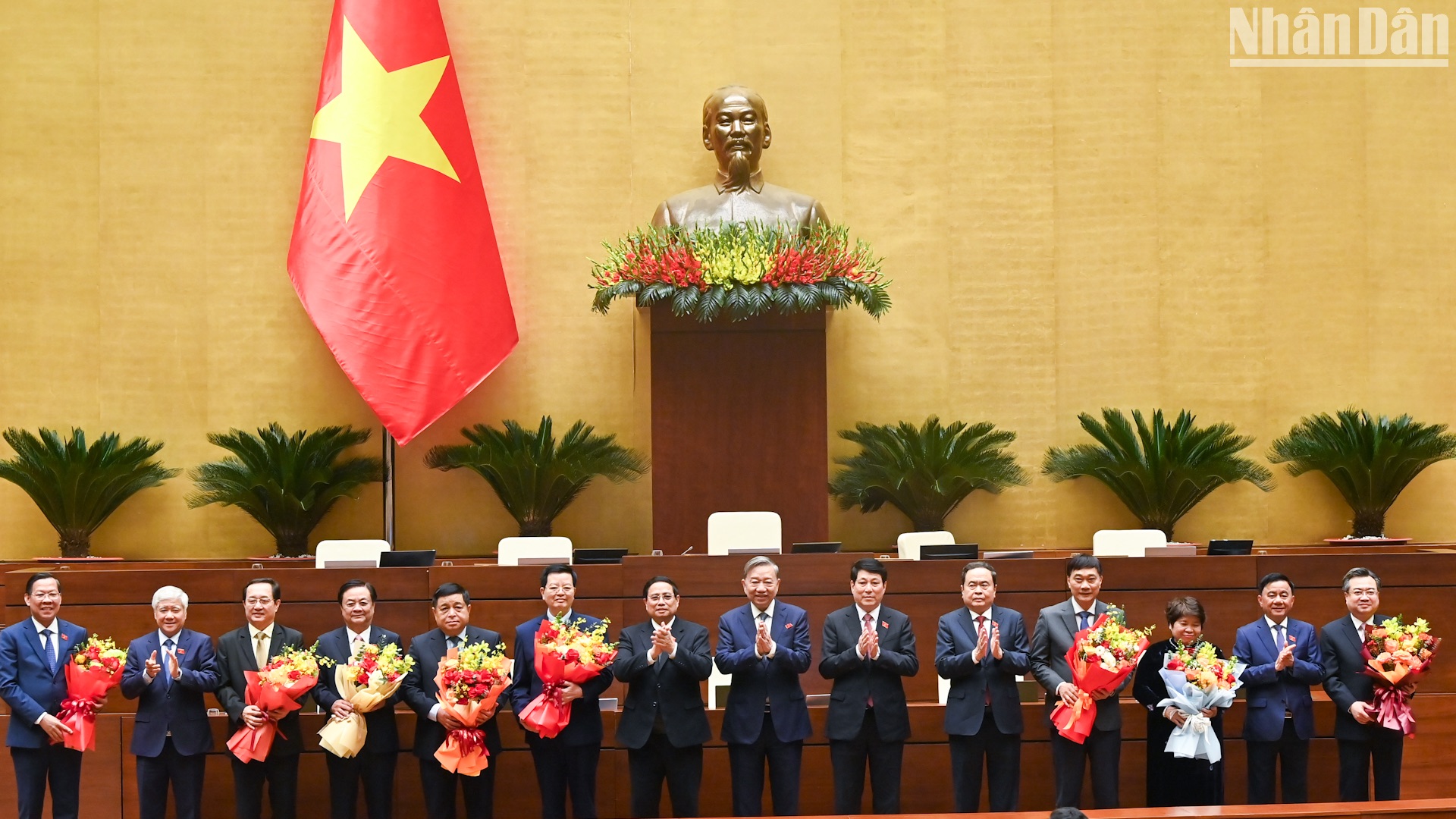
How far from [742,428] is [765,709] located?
2.85m

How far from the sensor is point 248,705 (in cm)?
556

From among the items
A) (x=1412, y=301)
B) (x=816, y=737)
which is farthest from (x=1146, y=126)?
(x=816, y=737)

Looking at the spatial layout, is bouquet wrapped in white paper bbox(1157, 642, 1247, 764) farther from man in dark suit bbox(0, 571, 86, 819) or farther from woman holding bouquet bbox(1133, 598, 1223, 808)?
man in dark suit bbox(0, 571, 86, 819)

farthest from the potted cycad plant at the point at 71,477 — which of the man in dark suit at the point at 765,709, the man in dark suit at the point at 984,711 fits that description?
the man in dark suit at the point at 984,711

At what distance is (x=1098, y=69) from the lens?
9633mm

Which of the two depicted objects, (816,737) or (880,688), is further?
(816,737)

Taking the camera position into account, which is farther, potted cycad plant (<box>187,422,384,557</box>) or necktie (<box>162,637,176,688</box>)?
potted cycad plant (<box>187,422,384,557</box>)

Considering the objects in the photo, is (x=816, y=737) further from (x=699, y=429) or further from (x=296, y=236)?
(x=296, y=236)

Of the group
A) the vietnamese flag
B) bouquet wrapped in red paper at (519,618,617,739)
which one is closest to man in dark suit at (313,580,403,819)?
bouquet wrapped in red paper at (519,618,617,739)

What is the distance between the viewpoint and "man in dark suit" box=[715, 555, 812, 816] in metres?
5.59

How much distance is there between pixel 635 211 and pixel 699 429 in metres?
2.10

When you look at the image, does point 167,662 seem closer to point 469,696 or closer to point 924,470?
point 469,696

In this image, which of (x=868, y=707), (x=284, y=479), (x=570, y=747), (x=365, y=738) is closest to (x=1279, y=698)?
(x=868, y=707)

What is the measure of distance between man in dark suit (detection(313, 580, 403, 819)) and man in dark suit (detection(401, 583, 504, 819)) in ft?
0.38
